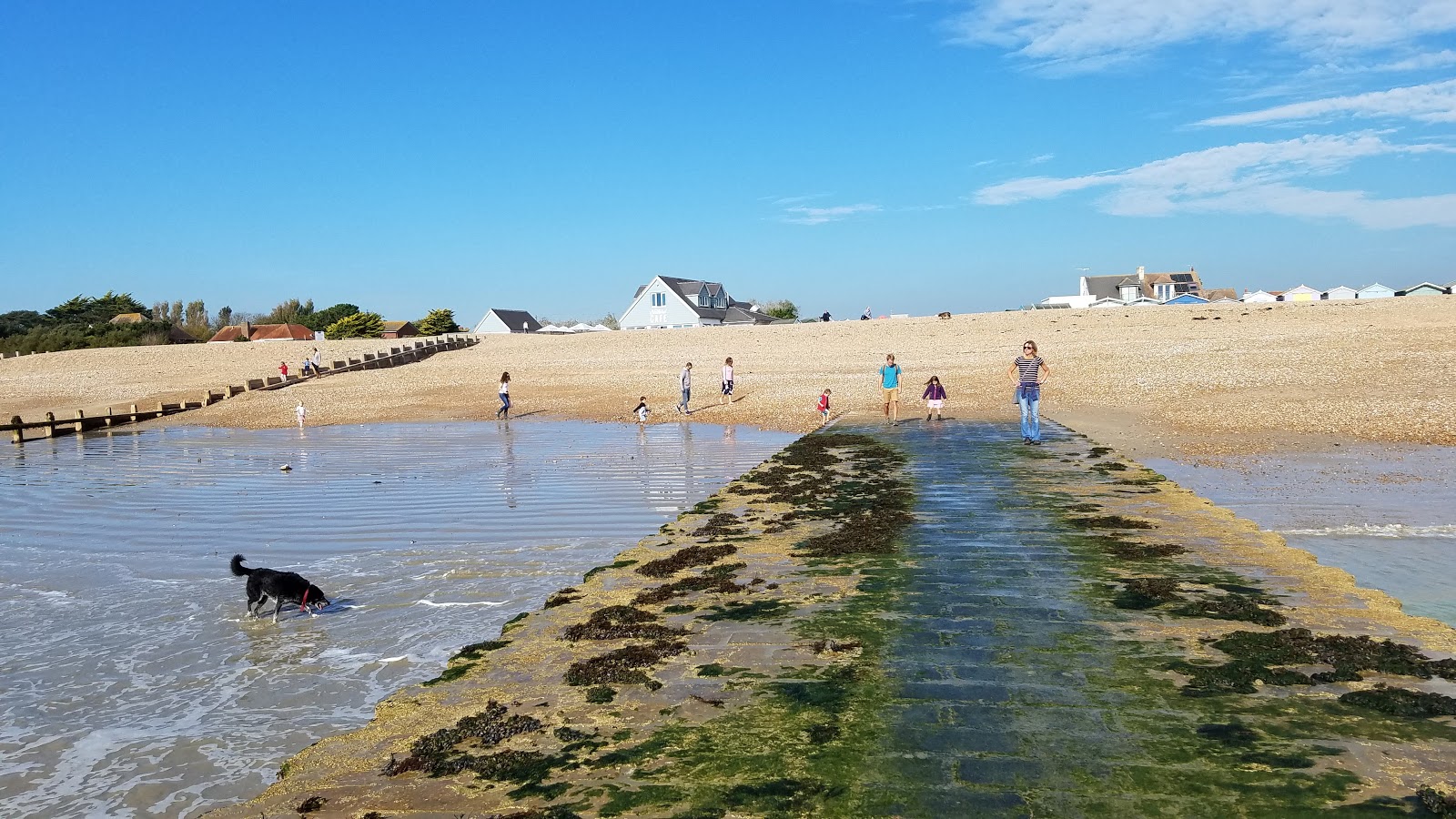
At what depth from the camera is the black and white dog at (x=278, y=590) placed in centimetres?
912

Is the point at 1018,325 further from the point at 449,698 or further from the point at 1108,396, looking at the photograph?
the point at 449,698

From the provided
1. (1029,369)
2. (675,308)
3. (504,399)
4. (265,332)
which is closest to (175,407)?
(504,399)

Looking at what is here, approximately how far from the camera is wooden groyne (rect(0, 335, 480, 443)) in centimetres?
3362

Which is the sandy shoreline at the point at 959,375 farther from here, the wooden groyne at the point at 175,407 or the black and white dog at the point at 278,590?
the black and white dog at the point at 278,590

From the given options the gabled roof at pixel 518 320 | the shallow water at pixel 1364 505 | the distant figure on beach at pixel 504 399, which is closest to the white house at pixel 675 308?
the gabled roof at pixel 518 320

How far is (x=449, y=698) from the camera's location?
5.91m

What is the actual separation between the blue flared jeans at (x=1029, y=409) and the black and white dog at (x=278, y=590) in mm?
12238

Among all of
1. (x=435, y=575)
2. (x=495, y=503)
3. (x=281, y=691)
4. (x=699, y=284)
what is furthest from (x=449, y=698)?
(x=699, y=284)

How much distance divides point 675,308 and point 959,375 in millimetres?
61646

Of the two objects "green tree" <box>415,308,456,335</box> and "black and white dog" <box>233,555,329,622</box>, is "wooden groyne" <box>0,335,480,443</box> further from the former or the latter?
"green tree" <box>415,308,456,335</box>

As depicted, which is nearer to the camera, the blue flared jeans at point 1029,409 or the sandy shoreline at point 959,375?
the blue flared jeans at point 1029,409

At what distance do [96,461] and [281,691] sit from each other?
22043 millimetres

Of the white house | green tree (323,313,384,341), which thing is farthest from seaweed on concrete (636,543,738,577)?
green tree (323,313,384,341)

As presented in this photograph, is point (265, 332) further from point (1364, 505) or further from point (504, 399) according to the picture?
point (1364, 505)
